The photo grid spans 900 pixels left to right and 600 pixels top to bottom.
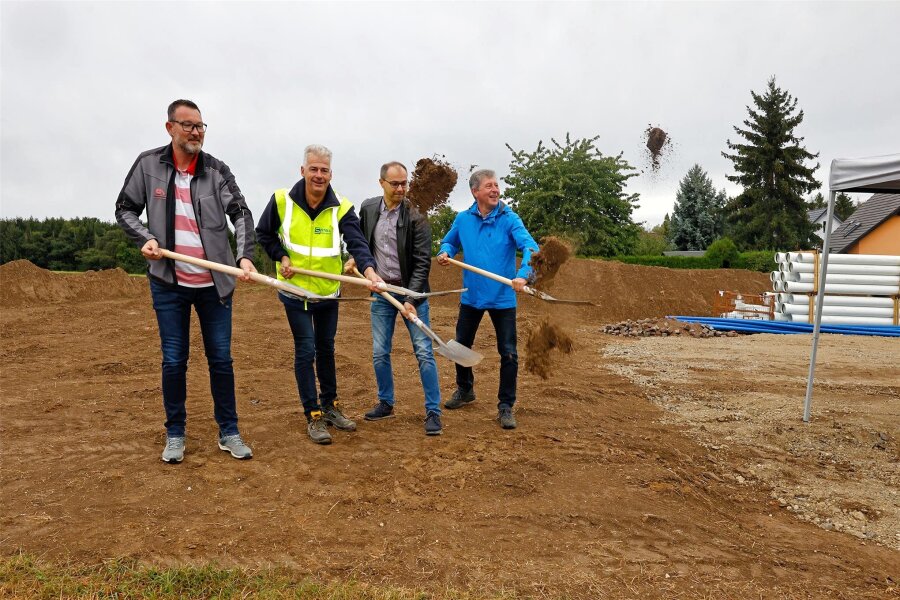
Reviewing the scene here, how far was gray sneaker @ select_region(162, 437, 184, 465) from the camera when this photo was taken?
3713mm

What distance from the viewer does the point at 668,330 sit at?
12.8 meters

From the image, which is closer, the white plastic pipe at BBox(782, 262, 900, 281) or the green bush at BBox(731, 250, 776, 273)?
the white plastic pipe at BBox(782, 262, 900, 281)

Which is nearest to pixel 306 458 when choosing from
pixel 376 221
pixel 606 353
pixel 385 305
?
pixel 385 305

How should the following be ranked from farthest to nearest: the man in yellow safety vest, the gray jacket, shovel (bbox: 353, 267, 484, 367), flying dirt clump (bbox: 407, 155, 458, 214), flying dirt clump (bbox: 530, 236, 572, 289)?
flying dirt clump (bbox: 407, 155, 458, 214), flying dirt clump (bbox: 530, 236, 572, 289), shovel (bbox: 353, 267, 484, 367), the man in yellow safety vest, the gray jacket

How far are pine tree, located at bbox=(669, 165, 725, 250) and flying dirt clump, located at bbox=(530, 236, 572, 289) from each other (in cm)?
4210

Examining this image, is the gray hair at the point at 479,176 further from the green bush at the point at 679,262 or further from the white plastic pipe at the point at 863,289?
the green bush at the point at 679,262

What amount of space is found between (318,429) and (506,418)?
143 cm

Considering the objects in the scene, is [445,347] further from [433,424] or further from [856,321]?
[856,321]

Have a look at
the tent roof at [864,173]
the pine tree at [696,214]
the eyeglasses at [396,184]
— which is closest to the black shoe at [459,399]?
the eyeglasses at [396,184]

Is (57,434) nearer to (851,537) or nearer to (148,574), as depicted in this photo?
(148,574)

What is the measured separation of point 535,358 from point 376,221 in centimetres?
164

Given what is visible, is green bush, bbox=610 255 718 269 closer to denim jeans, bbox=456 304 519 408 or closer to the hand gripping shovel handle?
denim jeans, bbox=456 304 519 408

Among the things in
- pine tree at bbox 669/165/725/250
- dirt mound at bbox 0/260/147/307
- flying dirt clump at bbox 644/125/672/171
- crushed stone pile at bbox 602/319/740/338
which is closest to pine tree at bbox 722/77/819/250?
pine tree at bbox 669/165/725/250

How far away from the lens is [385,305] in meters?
4.51
